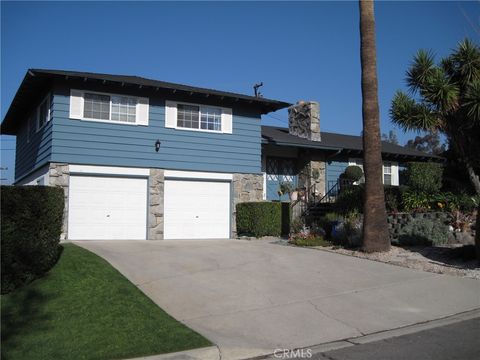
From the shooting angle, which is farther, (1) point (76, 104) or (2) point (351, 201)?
(2) point (351, 201)

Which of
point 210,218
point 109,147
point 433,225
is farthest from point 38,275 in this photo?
point 433,225

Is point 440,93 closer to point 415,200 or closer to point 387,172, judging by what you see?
point 415,200

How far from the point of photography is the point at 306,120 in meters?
22.1

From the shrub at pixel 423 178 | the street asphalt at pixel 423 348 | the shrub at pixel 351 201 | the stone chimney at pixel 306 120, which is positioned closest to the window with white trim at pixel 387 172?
the stone chimney at pixel 306 120

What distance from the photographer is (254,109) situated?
18.3 meters

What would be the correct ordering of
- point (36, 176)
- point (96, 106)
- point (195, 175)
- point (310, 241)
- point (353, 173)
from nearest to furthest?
point (310, 241), point (96, 106), point (195, 175), point (36, 176), point (353, 173)

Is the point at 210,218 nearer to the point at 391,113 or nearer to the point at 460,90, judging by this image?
the point at 391,113

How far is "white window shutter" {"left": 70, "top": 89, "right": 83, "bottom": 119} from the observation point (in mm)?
14953

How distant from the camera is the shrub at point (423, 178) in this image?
1684 centimetres

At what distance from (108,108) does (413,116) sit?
9.59 metres

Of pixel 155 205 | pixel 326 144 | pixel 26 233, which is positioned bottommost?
pixel 26 233

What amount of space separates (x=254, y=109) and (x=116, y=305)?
39.5ft

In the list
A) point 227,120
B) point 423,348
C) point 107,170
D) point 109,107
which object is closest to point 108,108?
point 109,107

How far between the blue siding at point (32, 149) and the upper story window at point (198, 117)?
12.8ft
